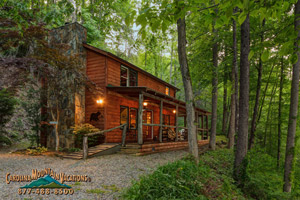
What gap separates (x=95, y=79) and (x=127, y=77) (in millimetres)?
2458

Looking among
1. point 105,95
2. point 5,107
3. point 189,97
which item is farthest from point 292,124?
point 5,107

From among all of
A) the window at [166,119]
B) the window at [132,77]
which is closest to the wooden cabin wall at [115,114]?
the window at [132,77]

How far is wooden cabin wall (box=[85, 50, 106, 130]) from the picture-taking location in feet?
34.4

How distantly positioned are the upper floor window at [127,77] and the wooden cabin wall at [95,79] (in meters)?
1.80

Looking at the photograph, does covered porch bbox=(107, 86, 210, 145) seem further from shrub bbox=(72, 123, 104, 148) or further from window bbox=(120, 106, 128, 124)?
shrub bbox=(72, 123, 104, 148)

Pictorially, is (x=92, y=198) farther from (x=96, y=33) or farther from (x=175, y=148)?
(x=96, y=33)

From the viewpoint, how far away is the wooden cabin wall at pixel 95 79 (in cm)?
1048

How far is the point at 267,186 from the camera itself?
6523 millimetres

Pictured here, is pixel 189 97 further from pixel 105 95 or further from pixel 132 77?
pixel 132 77

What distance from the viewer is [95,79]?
1085 cm

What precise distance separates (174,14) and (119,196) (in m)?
Answer: 3.71

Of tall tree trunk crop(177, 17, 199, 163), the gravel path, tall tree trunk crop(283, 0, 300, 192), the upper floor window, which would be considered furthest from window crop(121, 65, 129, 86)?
tall tree trunk crop(283, 0, 300, 192)

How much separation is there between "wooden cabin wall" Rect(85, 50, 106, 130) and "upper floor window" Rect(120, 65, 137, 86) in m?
1.80

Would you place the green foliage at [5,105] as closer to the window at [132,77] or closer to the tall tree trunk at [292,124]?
the window at [132,77]
